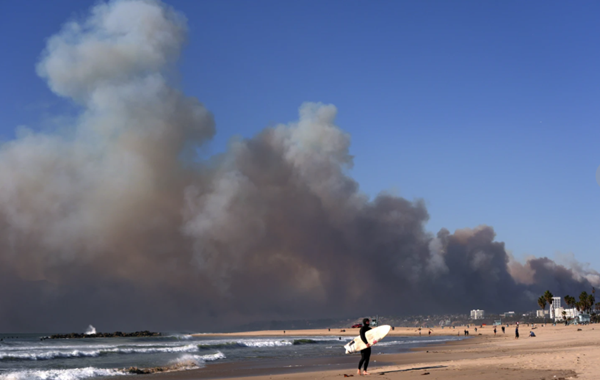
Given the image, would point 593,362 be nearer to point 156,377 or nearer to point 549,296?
point 156,377

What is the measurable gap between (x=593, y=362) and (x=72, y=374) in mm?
33146

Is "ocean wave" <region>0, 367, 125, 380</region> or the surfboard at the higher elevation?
the surfboard

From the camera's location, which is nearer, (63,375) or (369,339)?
(369,339)

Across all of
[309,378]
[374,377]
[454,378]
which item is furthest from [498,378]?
[309,378]

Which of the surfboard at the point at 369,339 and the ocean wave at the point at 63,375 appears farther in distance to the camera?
the ocean wave at the point at 63,375

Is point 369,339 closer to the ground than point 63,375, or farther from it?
farther from it

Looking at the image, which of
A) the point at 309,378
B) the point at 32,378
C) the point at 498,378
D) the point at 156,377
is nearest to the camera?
the point at 498,378

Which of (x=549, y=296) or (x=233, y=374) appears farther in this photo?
(x=549, y=296)

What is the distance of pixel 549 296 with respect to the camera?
186 meters

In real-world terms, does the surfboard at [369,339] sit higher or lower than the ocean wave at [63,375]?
higher

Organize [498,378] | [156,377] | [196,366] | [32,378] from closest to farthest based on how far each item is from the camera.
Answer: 1. [498,378]
2. [156,377]
3. [32,378]
4. [196,366]

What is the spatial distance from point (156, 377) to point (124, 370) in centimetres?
754

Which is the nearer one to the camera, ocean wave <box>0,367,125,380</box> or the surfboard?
the surfboard

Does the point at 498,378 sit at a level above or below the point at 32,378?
above
